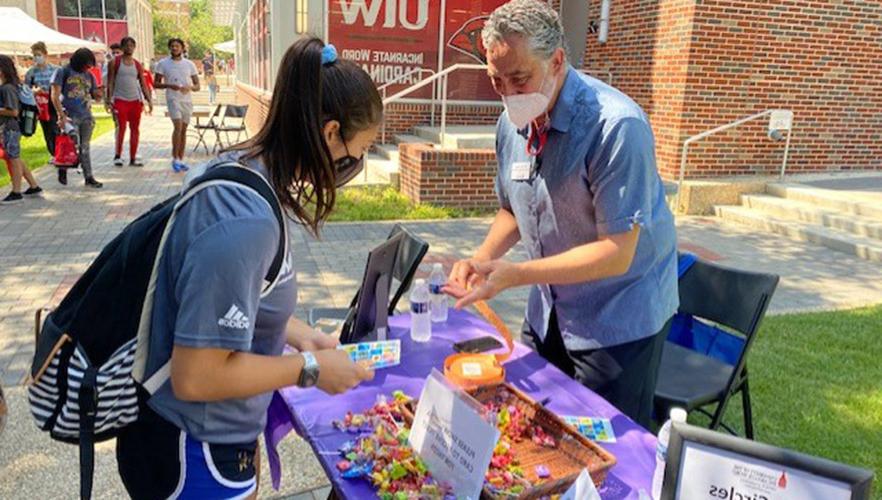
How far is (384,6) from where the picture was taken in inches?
423

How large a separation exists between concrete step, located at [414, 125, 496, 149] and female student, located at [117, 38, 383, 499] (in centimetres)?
637

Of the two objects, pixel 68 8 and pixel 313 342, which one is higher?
pixel 68 8

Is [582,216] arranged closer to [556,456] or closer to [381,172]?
[556,456]

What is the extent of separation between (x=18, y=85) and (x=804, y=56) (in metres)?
9.72

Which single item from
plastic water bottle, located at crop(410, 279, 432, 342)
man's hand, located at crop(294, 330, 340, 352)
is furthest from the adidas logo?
plastic water bottle, located at crop(410, 279, 432, 342)

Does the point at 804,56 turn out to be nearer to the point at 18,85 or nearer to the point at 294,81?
the point at 294,81

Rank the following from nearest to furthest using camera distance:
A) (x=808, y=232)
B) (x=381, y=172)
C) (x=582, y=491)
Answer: (x=582, y=491), (x=808, y=232), (x=381, y=172)

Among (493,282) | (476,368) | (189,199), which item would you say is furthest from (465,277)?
(189,199)

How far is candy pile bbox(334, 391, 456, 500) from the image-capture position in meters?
1.47

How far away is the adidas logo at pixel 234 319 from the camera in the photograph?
3.88 feet

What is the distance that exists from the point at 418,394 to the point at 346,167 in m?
0.84

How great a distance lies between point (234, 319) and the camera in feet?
3.91

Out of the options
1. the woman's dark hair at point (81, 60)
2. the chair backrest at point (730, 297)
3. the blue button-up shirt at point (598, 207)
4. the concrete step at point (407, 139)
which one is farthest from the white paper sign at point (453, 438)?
the woman's dark hair at point (81, 60)

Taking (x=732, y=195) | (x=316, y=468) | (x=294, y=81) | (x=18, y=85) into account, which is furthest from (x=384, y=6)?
(x=294, y=81)
